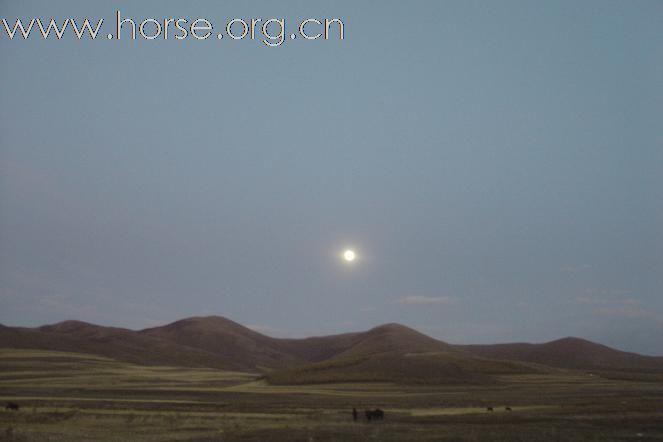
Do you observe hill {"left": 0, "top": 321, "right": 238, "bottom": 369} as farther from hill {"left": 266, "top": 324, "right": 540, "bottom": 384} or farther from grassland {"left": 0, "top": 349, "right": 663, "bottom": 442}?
grassland {"left": 0, "top": 349, "right": 663, "bottom": 442}

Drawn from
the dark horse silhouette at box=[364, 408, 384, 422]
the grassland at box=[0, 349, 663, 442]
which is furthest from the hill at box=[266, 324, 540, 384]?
the dark horse silhouette at box=[364, 408, 384, 422]

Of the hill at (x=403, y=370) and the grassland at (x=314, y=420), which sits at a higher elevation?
the hill at (x=403, y=370)

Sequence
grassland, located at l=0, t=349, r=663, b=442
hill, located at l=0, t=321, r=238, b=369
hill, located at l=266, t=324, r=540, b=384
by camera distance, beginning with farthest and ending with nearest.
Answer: hill, located at l=0, t=321, r=238, b=369 < hill, located at l=266, t=324, r=540, b=384 < grassland, located at l=0, t=349, r=663, b=442

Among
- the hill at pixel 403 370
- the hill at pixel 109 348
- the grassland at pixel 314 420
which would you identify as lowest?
the grassland at pixel 314 420

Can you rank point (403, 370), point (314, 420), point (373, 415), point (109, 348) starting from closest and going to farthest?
point (314, 420)
point (373, 415)
point (403, 370)
point (109, 348)

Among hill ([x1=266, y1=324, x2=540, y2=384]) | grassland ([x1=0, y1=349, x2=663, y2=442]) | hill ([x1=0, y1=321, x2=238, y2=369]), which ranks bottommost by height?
grassland ([x1=0, y1=349, x2=663, y2=442])

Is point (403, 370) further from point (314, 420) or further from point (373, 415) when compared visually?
point (314, 420)

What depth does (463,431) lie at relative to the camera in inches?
1276

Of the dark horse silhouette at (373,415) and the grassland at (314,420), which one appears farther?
the dark horse silhouette at (373,415)

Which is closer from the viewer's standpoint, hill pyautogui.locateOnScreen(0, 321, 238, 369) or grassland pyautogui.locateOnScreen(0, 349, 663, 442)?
grassland pyautogui.locateOnScreen(0, 349, 663, 442)

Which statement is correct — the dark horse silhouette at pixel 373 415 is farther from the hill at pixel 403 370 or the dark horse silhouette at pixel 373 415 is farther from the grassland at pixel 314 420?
the hill at pixel 403 370

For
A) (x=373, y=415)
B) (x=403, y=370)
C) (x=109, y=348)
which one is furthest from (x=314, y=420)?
(x=109, y=348)

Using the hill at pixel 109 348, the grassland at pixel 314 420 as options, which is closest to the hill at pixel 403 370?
the grassland at pixel 314 420

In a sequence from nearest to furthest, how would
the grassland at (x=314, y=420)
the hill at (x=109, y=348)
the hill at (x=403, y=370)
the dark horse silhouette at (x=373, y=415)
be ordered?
the grassland at (x=314, y=420) < the dark horse silhouette at (x=373, y=415) < the hill at (x=403, y=370) < the hill at (x=109, y=348)
